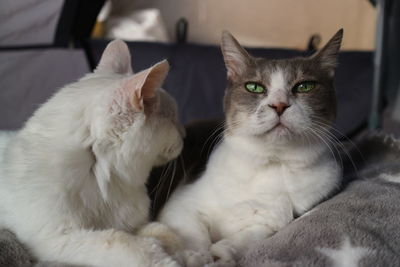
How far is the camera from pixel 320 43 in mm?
3244

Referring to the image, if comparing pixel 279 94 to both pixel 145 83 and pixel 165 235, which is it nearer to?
pixel 145 83

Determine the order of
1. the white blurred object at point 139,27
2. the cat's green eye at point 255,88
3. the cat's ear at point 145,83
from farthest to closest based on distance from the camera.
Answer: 1. the white blurred object at point 139,27
2. the cat's green eye at point 255,88
3. the cat's ear at point 145,83

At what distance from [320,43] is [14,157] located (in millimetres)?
2739

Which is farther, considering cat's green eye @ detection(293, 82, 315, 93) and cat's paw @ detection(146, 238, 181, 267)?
cat's green eye @ detection(293, 82, 315, 93)

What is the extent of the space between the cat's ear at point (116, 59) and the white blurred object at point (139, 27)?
1482 millimetres

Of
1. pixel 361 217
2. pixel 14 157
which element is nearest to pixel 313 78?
pixel 361 217

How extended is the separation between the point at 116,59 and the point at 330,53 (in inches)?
27.7

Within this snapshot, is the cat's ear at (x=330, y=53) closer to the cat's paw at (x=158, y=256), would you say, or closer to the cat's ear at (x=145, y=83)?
the cat's ear at (x=145, y=83)

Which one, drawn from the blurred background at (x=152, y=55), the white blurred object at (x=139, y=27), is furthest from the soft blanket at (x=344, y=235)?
the white blurred object at (x=139, y=27)

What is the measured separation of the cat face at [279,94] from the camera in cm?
112

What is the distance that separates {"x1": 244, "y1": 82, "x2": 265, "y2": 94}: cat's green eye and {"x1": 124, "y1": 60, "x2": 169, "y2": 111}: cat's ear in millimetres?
366

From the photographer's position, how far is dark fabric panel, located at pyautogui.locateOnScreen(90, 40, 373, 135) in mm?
2346

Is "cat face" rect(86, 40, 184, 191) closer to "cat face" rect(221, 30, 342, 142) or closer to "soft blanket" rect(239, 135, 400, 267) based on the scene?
"cat face" rect(221, 30, 342, 142)

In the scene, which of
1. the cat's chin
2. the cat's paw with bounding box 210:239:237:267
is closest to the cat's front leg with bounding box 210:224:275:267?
the cat's paw with bounding box 210:239:237:267
